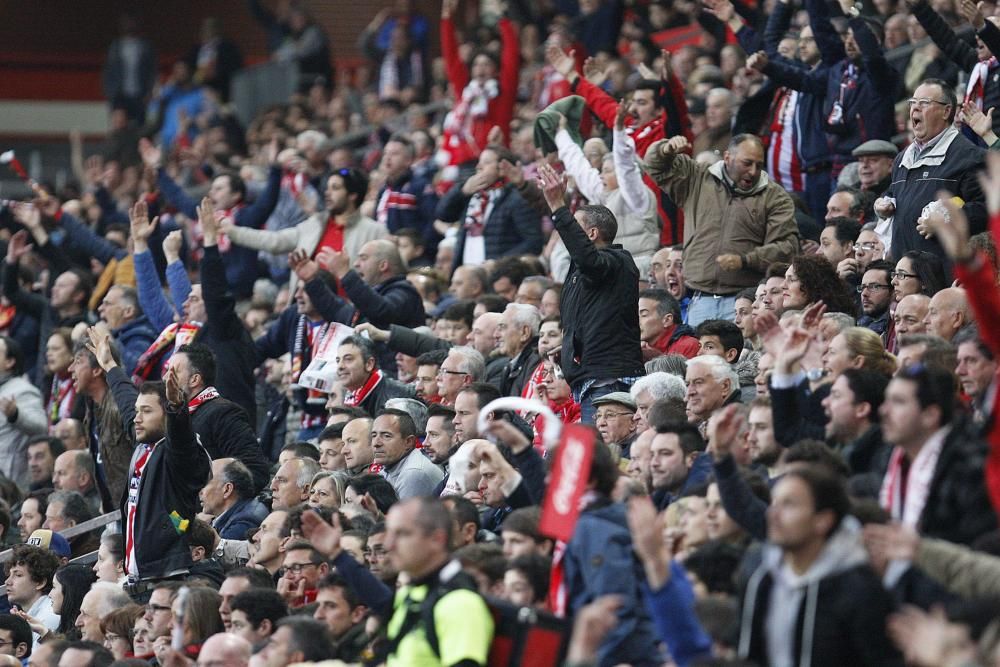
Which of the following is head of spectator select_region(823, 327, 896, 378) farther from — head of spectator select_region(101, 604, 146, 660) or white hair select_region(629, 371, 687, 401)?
head of spectator select_region(101, 604, 146, 660)

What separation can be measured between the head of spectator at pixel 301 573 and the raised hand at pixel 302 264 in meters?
2.96

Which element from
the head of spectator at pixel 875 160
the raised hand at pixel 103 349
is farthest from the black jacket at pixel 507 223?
the raised hand at pixel 103 349

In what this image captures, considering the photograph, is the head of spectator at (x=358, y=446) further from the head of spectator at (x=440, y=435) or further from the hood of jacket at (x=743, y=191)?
the hood of jacket at (x=743, y=191)

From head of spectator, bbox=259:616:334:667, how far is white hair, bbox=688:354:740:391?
247 centimetres

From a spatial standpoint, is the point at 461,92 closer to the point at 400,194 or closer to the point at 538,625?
the point at 400,194

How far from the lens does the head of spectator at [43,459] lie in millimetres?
12320

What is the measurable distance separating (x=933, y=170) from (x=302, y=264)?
3.79 metres

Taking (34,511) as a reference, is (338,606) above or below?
above

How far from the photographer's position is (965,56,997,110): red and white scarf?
10.9m

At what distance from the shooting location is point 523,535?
651cm

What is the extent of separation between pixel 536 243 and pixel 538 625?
7777mm

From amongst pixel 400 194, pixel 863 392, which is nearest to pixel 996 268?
pixel 863 392

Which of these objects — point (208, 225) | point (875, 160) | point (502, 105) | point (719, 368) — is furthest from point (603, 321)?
point (502, 105)

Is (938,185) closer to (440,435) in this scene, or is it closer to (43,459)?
(440,435)
